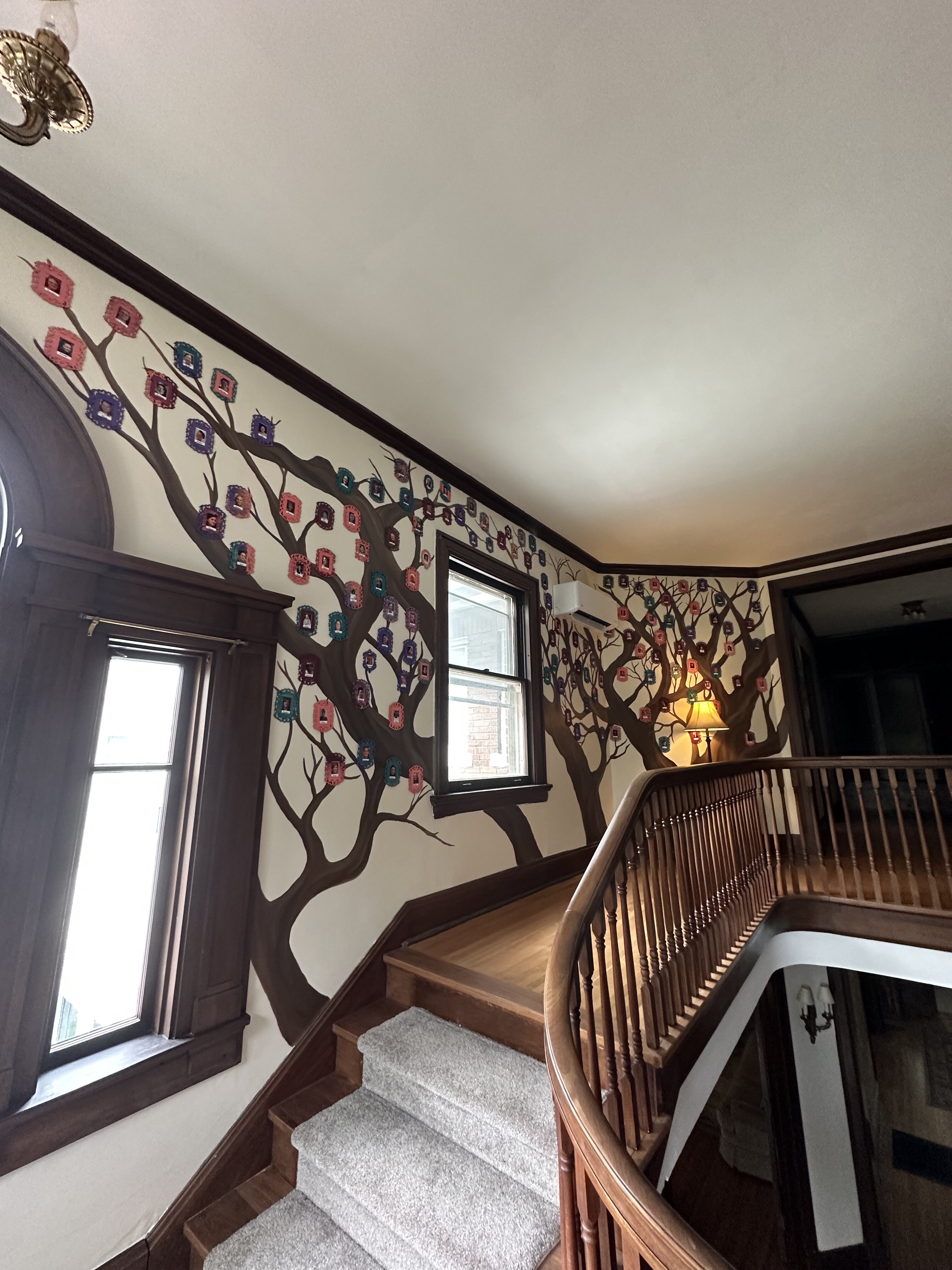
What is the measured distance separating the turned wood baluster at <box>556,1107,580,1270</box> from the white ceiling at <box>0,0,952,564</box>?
2342 mm

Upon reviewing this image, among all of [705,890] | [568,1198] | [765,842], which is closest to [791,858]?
[765,842]

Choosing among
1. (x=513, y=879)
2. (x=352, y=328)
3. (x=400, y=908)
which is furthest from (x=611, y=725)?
(x=352, y=328)

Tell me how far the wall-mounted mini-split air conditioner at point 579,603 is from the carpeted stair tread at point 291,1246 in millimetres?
3322

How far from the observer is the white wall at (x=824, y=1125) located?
4.09 metres

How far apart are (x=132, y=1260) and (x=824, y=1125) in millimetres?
4892

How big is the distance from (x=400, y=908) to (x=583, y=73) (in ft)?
9.85

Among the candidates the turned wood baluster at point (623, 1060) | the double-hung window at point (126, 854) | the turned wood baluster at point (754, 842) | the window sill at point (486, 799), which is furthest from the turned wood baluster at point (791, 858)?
the double-hung window at point (126, 854)

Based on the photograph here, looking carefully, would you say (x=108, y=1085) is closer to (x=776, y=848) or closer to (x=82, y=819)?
(x=82, y=819)

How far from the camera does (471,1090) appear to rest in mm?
1773

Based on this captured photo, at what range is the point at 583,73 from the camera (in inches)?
54.7

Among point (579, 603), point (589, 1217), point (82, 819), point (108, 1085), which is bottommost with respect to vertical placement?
point (108, 1085)

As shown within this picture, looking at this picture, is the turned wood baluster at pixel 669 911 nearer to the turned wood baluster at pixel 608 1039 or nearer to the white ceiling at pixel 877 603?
the turned wood baluster at pixel 608 1039

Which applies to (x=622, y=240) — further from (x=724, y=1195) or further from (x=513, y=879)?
(x=724, y=1195)

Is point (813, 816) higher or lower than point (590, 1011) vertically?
higher
